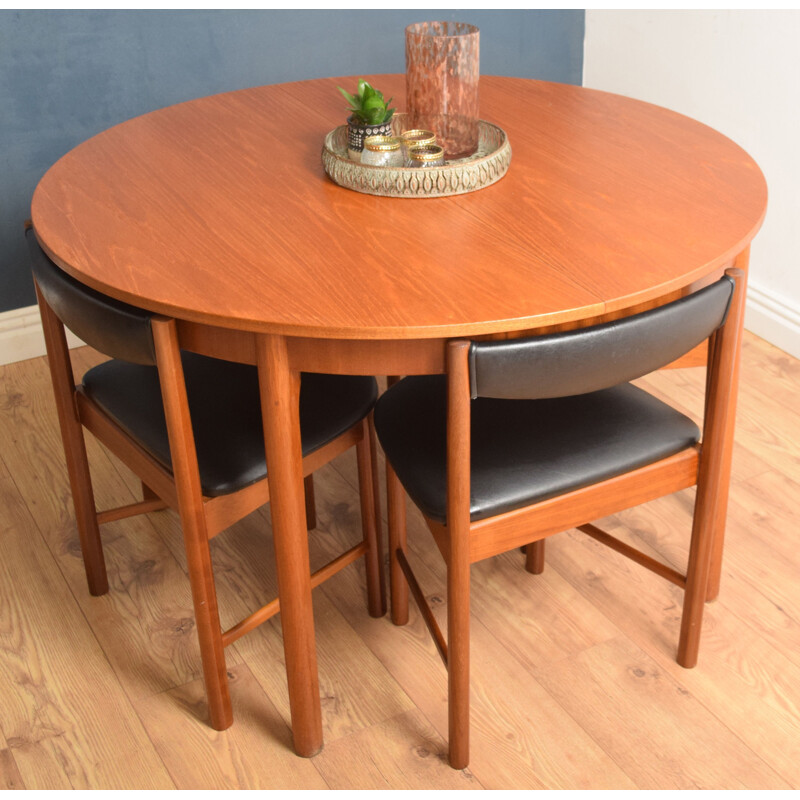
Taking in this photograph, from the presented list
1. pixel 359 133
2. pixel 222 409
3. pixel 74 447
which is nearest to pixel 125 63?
pixel 359 133

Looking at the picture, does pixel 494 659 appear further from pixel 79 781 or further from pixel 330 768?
pixel 79 781

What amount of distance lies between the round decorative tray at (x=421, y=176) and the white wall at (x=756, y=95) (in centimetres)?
122

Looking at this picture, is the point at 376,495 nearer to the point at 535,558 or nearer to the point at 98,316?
the point at 535,558

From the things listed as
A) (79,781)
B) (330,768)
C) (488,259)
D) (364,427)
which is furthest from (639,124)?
(79,781)

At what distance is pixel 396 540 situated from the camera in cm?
175

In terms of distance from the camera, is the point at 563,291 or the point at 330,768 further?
the point at 330,768

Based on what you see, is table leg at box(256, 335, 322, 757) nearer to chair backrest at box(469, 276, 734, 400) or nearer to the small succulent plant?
chair backrest at box(469, 276, 734, 400)

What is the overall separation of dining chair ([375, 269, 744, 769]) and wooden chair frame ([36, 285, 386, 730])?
114 mm

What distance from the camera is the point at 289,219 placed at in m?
1.54

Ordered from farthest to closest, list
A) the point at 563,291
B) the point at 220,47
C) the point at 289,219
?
1. the point at 220,47
2. the point at 289,219
3. the point at 563,291

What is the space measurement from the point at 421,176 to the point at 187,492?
24.6 inches

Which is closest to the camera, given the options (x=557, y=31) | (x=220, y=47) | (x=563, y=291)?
(x=563, y=291)

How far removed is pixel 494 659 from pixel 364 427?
1.64ft

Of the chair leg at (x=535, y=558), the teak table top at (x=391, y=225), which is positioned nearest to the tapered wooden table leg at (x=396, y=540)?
the chair leg at (x=535, y=558)
